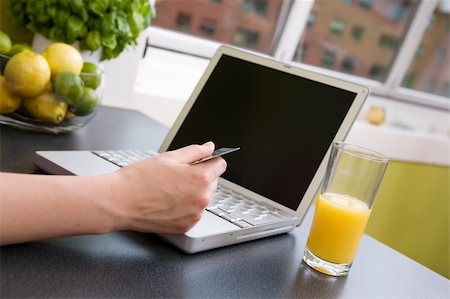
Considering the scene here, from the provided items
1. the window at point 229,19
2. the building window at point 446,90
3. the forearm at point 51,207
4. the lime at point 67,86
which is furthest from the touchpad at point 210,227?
the building window at point 446,90

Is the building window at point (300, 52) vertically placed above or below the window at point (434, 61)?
below

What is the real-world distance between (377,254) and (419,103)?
7.13ft

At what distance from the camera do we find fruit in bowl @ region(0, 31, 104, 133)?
92 cm

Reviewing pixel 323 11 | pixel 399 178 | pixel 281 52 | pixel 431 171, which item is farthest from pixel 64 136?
pixel 431 171

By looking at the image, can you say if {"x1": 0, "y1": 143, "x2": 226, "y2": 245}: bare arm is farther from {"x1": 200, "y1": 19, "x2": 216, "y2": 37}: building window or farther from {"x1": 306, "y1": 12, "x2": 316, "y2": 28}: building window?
{"x1": 306, "y1": 12, "x2": 316, "y2": 28}: building window

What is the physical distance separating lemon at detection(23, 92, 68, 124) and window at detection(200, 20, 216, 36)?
1.17m

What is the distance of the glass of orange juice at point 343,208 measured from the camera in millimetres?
676

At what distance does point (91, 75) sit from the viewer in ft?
3.27

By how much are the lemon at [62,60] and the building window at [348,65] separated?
72.0 inches

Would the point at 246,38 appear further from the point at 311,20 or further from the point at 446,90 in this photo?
the point at 446,90

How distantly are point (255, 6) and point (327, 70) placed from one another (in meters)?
0.55

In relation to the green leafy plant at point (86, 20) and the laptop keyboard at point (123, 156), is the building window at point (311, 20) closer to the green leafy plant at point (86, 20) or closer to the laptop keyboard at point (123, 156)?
the green leafy plant at point (86, 20)

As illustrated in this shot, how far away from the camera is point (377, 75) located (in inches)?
107

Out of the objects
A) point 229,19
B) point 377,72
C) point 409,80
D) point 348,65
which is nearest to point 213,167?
point 229,19
